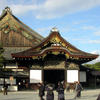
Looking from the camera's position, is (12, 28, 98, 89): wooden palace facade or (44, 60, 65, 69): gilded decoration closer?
(12, 28, 98, 89): wooden palace facade

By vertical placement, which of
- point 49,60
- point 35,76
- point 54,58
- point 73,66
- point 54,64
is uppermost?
point 54,58

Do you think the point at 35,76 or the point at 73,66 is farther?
the point at 73,66

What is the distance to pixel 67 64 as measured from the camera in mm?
34938

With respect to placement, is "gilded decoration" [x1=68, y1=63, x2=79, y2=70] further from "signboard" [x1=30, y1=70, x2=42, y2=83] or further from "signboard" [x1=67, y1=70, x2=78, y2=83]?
"signboard" [x1=30, y1=70, x2=42, y2=83]

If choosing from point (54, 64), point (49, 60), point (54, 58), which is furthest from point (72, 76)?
point (49, 60)

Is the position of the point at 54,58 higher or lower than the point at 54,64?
higher

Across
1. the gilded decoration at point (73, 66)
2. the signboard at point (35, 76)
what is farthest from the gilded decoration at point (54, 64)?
the signboard at point (35, 76)

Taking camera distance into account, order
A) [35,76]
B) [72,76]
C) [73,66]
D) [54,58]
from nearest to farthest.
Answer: [35,76] < [72,76] < [73,66] < [54,58]

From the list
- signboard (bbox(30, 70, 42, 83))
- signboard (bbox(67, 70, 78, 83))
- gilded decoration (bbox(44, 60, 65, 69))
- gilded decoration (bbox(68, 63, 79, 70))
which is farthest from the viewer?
gilded decoration (bbox(68, 63, 79, 70))

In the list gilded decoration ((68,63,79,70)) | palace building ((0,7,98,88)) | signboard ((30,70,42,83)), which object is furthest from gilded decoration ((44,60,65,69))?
signboard ((30,70,42,83))

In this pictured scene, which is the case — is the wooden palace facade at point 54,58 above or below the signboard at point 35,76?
above

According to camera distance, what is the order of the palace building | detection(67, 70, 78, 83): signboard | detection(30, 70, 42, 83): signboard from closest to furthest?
the palace building, detection(30, 70, 42, 83): signboard, detection(67, 70, 78, 83): signboard

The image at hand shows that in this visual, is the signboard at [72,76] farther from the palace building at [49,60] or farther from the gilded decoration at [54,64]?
the gilded decoration at [54,64]

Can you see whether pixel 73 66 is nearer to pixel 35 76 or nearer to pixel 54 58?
pixel 54 58
